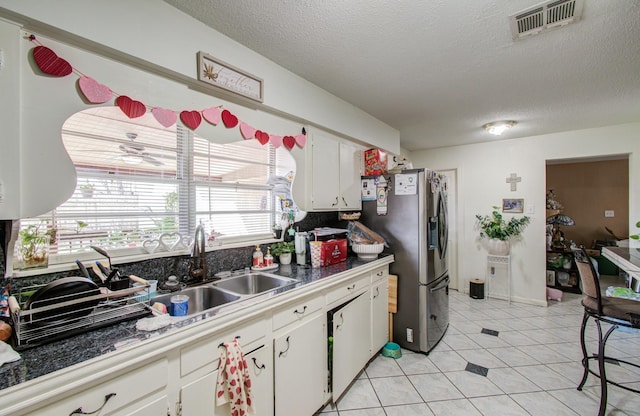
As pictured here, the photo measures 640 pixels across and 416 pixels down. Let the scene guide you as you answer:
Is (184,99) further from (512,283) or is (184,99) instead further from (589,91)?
(512,283)

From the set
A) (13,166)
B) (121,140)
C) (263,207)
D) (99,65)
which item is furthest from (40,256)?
(263,207)

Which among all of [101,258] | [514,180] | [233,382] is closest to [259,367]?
[233,382]

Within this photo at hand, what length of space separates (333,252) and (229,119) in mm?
1268

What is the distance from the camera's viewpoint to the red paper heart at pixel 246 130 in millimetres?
1803

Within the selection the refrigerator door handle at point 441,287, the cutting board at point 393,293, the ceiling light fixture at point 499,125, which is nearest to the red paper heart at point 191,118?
the cutting board at point 393,293

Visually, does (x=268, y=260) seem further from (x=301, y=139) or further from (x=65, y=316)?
(x=65, y=316)

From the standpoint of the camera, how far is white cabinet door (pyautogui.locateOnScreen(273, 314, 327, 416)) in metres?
1.51

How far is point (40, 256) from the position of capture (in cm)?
122

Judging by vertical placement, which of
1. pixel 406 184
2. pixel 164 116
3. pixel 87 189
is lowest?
pixel 87 189

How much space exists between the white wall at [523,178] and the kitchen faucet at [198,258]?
4.09 m

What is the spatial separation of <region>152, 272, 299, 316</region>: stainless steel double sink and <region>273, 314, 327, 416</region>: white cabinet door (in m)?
0.30

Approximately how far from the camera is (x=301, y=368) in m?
1.64

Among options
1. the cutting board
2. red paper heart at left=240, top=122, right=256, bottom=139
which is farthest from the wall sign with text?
the cutting board

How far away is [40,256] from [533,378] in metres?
3.37
